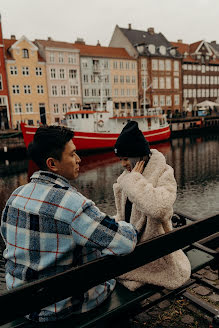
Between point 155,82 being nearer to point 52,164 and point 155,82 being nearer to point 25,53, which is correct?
point 25,53

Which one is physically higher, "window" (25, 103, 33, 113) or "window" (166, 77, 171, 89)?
"window" (166, 77, 171, 89)

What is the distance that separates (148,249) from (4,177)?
813 inches

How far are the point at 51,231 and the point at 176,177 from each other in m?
17.1

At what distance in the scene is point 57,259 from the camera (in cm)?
188

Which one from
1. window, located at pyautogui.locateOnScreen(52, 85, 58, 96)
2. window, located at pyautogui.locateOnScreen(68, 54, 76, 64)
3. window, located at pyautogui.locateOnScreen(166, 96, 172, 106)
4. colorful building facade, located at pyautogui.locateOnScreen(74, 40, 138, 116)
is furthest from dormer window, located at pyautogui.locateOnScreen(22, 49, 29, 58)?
window, located at pyautogui.locateOnScreen(166, 96, 172, 106)

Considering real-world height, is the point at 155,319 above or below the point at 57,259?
below

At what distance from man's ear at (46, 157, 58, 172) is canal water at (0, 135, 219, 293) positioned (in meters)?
5.98

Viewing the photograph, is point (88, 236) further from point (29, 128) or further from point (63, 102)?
point (63, 102)

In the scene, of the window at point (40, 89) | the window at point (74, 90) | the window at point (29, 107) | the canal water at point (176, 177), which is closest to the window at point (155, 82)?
the window at point (74, 90)

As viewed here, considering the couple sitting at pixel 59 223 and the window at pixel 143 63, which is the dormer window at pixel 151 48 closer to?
the window at pixel 143 63

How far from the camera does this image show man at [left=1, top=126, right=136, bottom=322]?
1.75 metres

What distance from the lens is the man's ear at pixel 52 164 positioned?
6.27ft

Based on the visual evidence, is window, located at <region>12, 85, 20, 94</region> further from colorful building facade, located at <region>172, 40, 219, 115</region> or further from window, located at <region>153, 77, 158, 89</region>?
colorful building facade, located at <region>172, 40, 219, 115</region>

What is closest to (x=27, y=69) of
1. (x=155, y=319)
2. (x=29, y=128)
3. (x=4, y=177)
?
(x=29, y=128)
